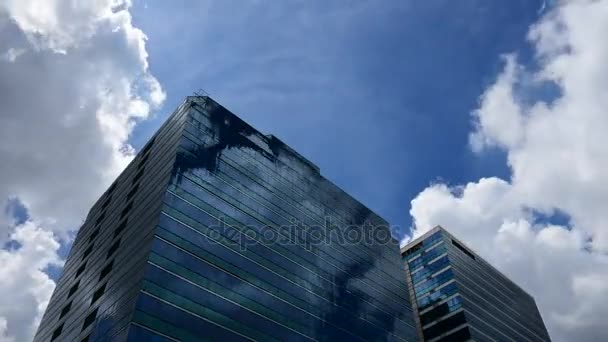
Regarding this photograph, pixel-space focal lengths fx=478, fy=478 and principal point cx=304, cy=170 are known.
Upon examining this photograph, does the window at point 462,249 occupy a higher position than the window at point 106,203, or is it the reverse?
the window at point 462,249

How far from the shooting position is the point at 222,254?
176ft

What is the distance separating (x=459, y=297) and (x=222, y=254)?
6597 cm

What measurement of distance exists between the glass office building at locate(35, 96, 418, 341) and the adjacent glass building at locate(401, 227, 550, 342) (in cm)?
2485

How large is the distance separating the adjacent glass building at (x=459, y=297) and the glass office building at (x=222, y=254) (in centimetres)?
2485

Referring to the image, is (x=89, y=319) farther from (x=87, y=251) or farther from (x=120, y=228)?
(x=87, y=251)

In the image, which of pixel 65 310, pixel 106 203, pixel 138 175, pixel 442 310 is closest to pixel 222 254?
pixel 138 175

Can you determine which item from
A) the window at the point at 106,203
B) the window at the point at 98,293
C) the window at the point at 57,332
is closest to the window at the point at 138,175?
the window at the point at 106,203

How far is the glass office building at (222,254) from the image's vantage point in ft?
156

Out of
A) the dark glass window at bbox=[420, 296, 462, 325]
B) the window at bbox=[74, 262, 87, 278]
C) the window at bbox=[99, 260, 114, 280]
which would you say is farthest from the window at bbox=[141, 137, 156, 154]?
the dark glass window at bbox=[420, 296, 462, 325]

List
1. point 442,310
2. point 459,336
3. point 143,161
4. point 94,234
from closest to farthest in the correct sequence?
point 143,161 < point 94,234 < point 459,336 < point 442,310

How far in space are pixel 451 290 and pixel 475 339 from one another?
38.1 ft

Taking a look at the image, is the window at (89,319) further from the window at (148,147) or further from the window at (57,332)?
the window at (148,147)

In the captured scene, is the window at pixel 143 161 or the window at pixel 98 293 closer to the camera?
Answer: the window at pixel 98 293

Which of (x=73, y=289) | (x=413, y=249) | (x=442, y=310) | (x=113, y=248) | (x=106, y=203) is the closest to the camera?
(x=113, y=248)
